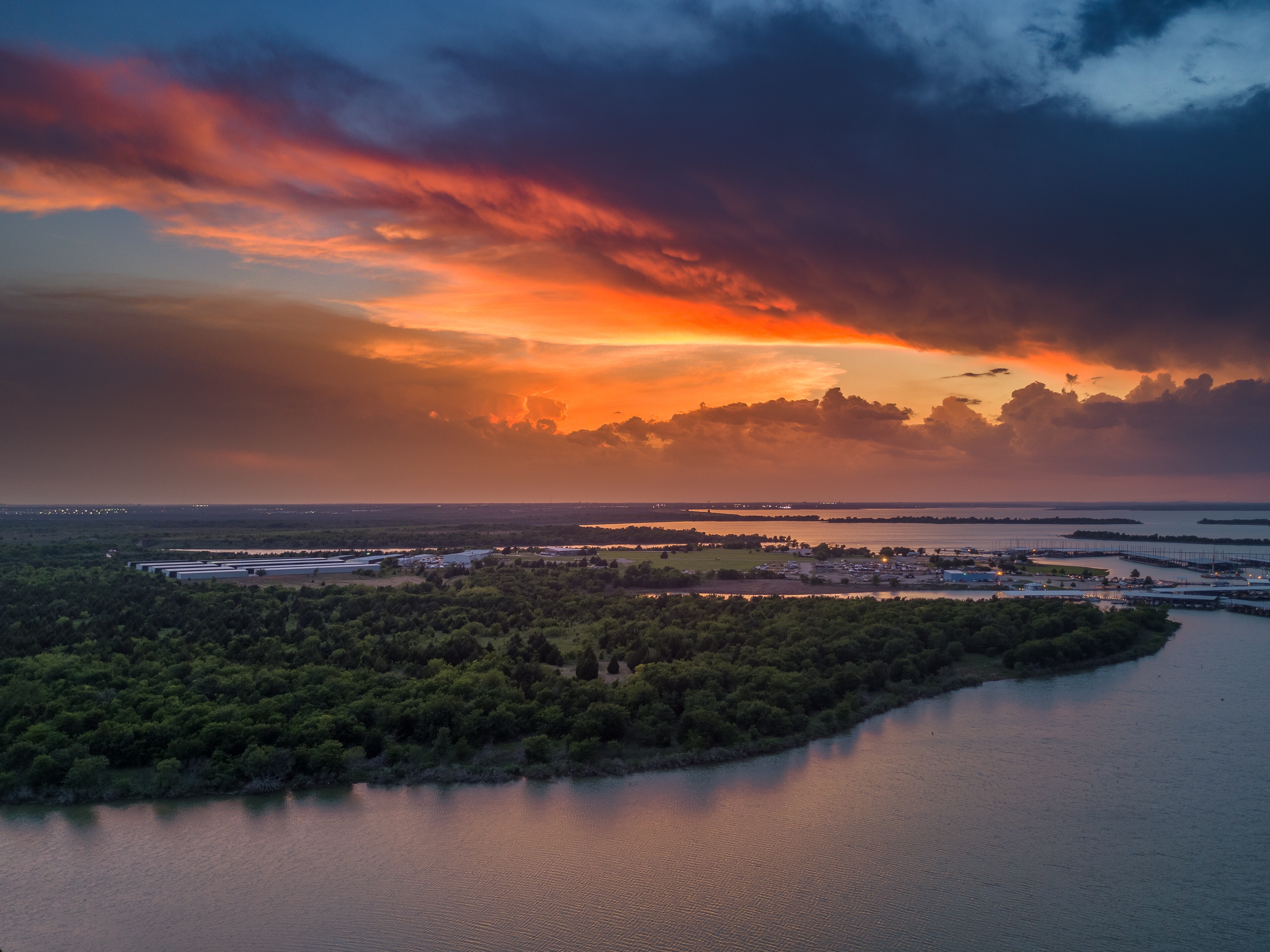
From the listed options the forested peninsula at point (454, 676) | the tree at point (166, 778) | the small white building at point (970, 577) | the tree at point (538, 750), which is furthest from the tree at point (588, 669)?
the small white building at point (970, 577)

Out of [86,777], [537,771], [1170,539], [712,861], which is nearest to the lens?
[712,861]

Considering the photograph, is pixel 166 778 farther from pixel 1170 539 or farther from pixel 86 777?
pixel 1170 539

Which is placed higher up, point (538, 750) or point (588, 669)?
point (588, 669)

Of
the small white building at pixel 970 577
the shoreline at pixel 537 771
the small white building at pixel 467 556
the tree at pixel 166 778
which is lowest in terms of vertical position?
the shoreline at pixel 537 771

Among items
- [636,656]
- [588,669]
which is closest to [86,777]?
[588,669]

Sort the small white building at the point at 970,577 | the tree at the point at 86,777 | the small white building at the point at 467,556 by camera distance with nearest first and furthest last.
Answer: the tree at the point at 86,777 < the small white building at the point at 970,577 < the small white building at the point at 467,556

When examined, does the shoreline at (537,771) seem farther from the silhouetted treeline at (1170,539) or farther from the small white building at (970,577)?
the silhouetted treeline at (1170,539)
